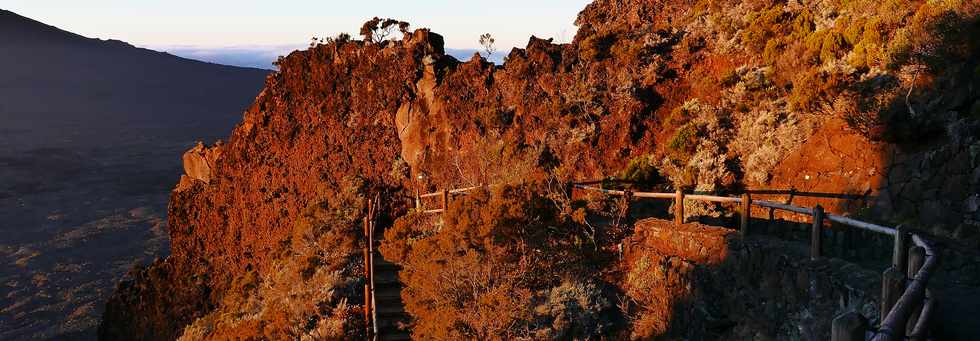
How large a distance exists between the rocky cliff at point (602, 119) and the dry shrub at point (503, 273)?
2.60 meters

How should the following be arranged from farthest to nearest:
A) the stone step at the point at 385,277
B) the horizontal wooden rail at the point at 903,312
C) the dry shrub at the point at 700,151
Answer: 1. the stone step at the point at 385,277
2. the dry shrub at the point at 700,151
3. the horizontal wooden rail at the point at 903,312

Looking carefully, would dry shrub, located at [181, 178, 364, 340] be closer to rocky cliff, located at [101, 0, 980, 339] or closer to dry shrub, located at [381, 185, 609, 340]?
rocky cliff, located at [101, 0, 980, 339]

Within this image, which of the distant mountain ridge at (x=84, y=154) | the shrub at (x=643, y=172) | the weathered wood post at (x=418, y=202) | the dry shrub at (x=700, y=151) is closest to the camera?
the dry shrub at (x=700, y=151)

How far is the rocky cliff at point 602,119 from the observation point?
12.3 metres

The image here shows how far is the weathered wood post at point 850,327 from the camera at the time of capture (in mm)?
2928

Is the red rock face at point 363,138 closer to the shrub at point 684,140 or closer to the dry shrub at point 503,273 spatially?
the shrub at point 684,140

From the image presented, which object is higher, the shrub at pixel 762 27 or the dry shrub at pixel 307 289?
the shrub at pixel 762 27

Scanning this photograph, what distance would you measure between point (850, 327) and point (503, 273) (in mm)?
9743

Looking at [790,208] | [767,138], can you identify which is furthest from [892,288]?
[767,138]

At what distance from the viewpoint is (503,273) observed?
12516 mm

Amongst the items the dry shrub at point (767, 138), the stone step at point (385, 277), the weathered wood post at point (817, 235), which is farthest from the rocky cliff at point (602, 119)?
the weathered wood post at point (817, 235)

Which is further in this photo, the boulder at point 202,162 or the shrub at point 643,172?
the boulder at point 202,162

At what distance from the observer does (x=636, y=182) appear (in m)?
16.4

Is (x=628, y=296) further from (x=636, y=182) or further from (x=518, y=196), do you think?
(x=636, y=182)
